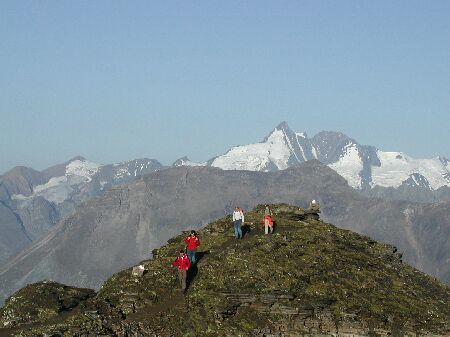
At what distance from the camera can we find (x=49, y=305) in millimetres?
56094

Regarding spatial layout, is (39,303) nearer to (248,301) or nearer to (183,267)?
(183,267)

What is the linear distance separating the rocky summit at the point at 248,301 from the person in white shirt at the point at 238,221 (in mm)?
3905

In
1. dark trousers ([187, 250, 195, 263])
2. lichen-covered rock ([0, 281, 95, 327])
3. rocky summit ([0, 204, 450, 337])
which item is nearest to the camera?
rocky summit ([0, 204, 450, 337])

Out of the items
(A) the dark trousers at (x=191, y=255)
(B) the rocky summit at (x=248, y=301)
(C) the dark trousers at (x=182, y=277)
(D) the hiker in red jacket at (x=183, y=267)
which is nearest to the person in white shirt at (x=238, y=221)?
(B) the rocky summit at (x=248, y=301)

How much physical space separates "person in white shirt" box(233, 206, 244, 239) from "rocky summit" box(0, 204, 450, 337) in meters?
3.90

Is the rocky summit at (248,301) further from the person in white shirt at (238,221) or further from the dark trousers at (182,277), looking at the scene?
the person in white shirt at (238,221)

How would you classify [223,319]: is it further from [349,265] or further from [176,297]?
[349,265]

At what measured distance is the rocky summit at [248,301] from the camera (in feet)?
175

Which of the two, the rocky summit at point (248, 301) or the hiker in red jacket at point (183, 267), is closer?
the rocky summit at point (248, 301)

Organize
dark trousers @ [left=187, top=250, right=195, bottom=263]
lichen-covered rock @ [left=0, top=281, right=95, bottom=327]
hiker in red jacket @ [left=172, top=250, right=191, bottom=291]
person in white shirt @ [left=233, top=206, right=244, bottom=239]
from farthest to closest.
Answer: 1. person in white shirt @ [left=233, top=206, right=244, bottom=239]
2. dark trousers @ [left=187, top=250, right=195, bottom=263]
3. hiker in red jacket @ [left=172, top=250, right=191, bottom=291]
4. lichen-covered rock @ [left=0, top=281, right=95, bottom=327]

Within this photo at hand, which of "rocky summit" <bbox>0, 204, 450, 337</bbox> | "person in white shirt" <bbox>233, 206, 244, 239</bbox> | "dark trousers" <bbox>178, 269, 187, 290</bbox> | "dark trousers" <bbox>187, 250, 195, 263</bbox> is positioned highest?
"person in white shirt" <bbox>233, 206, 244, 239</bbox>

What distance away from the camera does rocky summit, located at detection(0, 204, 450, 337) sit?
53.5 meters

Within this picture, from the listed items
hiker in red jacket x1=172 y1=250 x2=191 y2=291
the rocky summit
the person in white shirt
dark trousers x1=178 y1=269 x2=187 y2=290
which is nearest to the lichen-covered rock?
the rocky summit

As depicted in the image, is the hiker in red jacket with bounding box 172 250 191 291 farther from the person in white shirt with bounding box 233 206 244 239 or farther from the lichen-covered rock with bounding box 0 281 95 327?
the person in white shirt with bounding box 233 206 244 239
